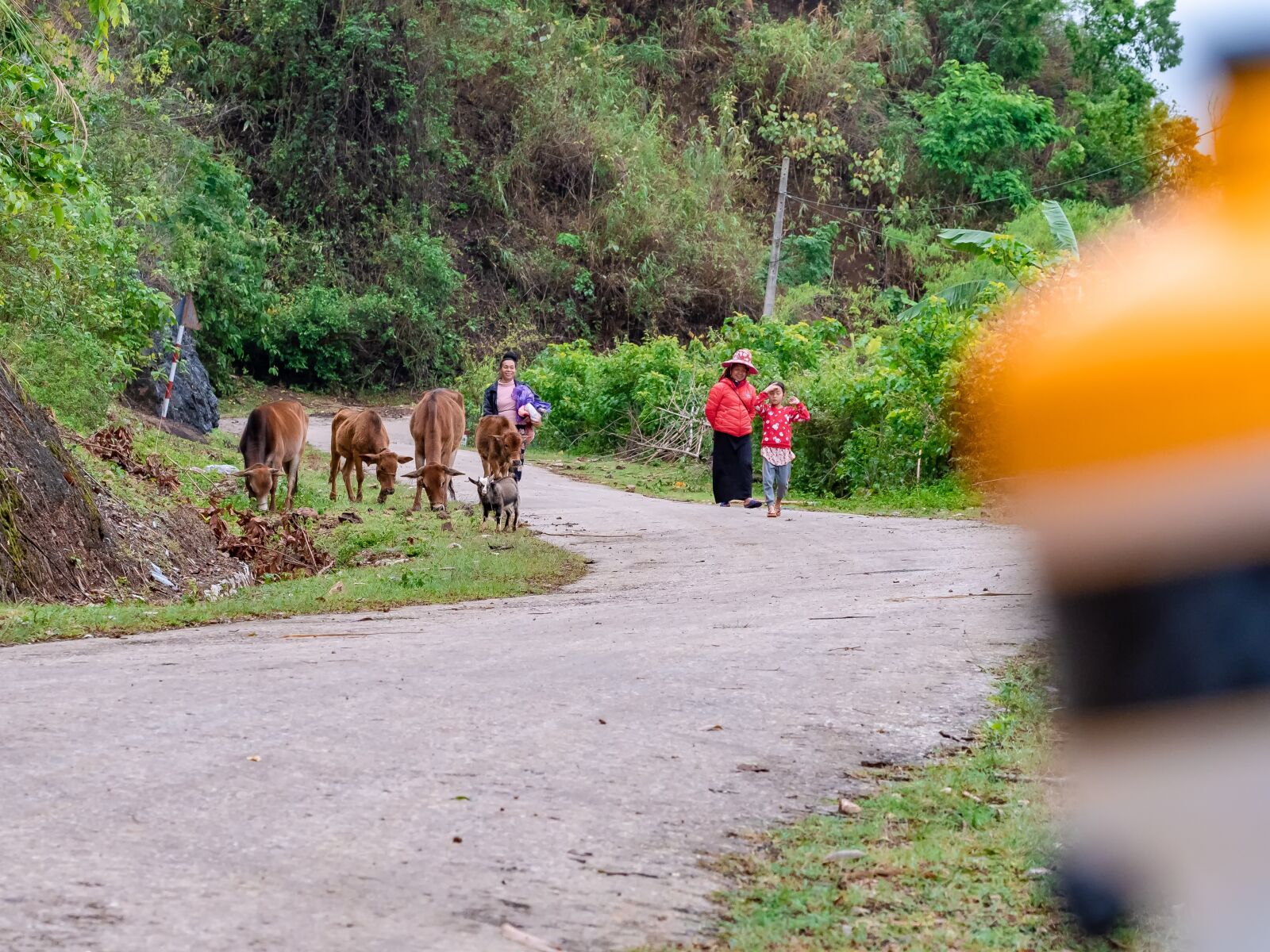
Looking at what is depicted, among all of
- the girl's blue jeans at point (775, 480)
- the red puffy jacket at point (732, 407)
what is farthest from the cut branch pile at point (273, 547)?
the red puffy jacket at point (732, 407)

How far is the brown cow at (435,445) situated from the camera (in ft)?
56.9

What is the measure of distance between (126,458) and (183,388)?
1272 centimetres

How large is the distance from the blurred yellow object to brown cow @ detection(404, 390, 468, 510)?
45.7 feet

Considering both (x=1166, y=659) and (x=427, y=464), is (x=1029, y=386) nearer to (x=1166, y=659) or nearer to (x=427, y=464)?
(x=1166, y=659)

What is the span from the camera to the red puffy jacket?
18.3 m

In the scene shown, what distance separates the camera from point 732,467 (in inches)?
744

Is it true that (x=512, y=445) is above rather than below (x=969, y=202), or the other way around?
below

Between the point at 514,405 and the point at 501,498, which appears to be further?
the point at 514,405

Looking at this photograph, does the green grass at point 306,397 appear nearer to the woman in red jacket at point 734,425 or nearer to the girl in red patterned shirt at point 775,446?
the woman in red jacket at point 734,425

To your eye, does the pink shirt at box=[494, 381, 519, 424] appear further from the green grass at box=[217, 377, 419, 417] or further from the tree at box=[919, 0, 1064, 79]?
the tree at box=[919, 0, 1064, 79]

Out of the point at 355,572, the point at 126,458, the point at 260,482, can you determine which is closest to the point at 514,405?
the point at 260,482

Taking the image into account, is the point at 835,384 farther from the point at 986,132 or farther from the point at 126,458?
the point at 986,132

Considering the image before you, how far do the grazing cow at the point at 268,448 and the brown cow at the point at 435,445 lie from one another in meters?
1.52

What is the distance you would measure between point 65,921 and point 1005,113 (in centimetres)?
5085
